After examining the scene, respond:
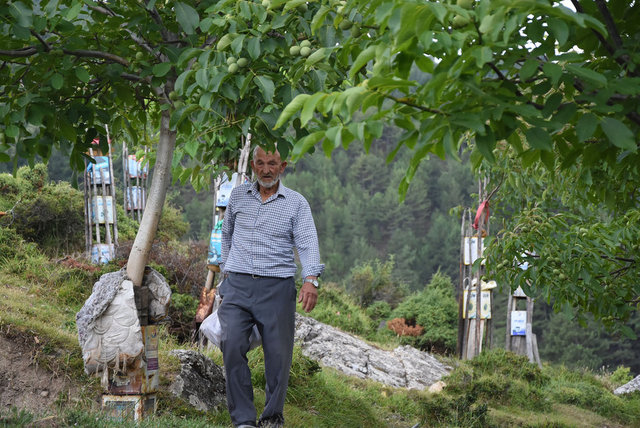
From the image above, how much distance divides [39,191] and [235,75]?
11058 millimetres

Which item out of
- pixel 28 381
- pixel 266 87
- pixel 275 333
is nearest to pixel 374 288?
pixel 28 381

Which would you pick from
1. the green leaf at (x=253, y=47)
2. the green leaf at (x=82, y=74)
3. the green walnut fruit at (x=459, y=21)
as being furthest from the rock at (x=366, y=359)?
the green walnut fruit at (x=459, y=21)

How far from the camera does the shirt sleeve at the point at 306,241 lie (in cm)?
435

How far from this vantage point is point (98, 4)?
3980mm

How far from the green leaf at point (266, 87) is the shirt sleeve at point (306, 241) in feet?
3.86

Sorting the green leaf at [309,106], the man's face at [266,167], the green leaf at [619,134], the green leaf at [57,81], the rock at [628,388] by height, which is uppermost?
the green leaf at [57,81]

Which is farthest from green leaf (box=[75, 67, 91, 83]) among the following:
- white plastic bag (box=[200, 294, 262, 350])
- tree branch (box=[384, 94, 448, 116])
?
tree branch (box=[384, 94, 448, 116])

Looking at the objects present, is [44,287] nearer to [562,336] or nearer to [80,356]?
[80,356]

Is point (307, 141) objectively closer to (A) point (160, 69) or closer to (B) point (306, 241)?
(A) point (160, 69)

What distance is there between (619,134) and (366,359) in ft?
28.9

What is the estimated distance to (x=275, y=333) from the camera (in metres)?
4.30

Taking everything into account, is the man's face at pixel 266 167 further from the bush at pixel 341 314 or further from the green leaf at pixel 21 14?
the bush at pixel 341 314

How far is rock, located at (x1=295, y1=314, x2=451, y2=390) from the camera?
32.1ft

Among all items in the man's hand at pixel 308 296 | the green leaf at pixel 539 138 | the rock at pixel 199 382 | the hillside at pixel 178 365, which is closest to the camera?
the green leaf at pixel 539 138
